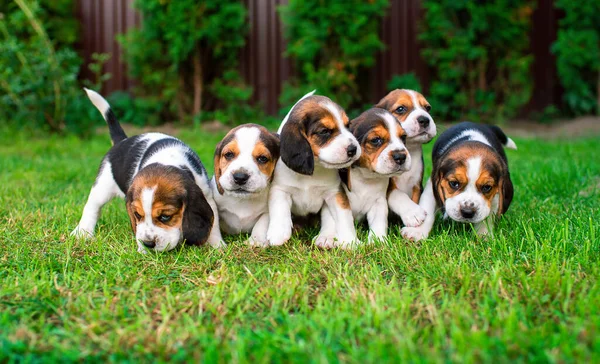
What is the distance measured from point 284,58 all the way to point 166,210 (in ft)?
30.1

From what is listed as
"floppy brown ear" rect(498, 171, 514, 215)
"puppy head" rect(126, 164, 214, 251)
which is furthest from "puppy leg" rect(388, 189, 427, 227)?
"puppy head" rect(126, 164, 214, 251)

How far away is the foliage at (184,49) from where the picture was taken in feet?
36.0

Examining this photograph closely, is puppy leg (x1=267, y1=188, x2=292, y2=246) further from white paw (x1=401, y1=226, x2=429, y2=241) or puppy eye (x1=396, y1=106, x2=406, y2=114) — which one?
puppy eye (x1=396, y1=106, x2=406, y2=114)

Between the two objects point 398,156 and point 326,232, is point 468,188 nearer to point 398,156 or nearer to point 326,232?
point 398,156

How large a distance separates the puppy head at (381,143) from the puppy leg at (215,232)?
45.5 inches

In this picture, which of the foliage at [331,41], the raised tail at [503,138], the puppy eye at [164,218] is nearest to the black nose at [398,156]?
the puppy eye at [164,218]

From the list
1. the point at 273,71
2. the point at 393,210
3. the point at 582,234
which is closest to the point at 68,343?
the point at 393,210

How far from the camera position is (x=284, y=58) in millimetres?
12469

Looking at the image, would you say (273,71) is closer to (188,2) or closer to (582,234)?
(188,2)

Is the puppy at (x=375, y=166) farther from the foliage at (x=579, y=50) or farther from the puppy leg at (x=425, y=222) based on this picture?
the foliage at (x=579, y=50)

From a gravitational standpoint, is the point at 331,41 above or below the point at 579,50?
above

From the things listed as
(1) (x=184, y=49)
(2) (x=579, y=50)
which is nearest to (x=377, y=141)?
(1) (x=184, y=49)

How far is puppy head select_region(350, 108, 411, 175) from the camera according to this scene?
4.03 m

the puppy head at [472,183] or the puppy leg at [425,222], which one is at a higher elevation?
the puppy head at [472,183]
